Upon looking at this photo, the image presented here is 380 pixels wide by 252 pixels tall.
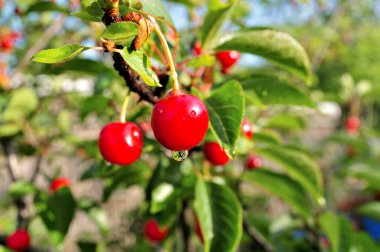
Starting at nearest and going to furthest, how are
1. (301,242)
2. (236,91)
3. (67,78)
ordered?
(236,91) → (301,242) → (67,78)

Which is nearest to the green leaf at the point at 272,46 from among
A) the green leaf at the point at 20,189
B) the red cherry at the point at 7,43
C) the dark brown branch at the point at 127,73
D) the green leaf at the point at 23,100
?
the dark brown branch at the point at 127,73

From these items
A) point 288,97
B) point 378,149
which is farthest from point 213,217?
point 378,149

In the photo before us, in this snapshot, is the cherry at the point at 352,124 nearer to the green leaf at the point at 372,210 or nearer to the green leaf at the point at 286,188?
the green leaf at the point at 372,210

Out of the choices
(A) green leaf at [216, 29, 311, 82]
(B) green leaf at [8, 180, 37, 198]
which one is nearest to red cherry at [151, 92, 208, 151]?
(A) green leaf at [216, 29, 311, 82]

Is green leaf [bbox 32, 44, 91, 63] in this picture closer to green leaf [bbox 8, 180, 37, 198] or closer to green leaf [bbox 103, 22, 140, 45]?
green leaf [bbox 103, 22, 140, 45]

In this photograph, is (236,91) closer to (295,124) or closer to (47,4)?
(47,4)
